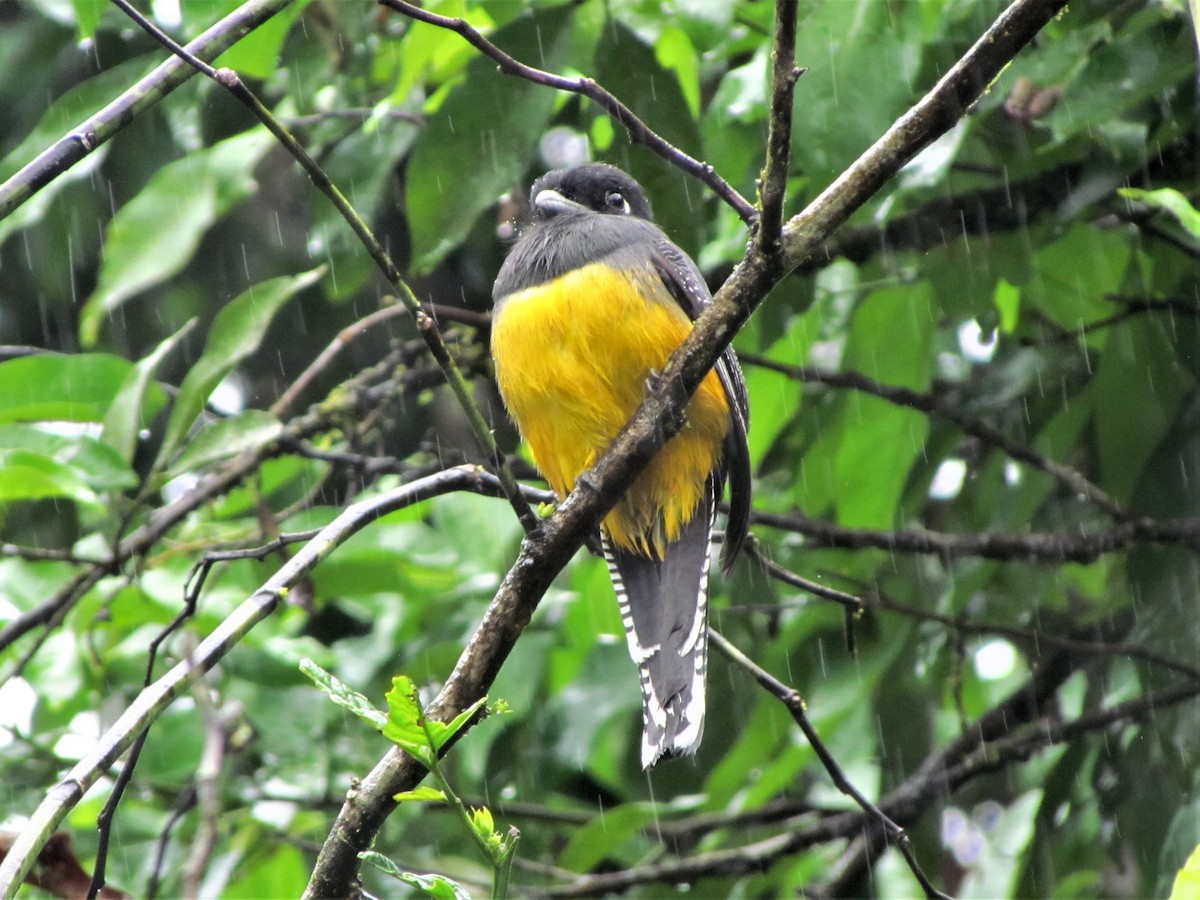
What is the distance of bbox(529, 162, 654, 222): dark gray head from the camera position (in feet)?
13.6

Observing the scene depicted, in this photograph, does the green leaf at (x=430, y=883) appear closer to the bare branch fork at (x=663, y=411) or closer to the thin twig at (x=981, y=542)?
the bare branch fork at (x=663, y=411)

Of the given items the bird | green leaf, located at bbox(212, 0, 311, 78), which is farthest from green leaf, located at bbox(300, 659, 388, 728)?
green leaf, located at bbox(212, 0, 311, 78)

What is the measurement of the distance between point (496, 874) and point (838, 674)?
2687 mm

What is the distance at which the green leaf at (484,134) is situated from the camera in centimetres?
339

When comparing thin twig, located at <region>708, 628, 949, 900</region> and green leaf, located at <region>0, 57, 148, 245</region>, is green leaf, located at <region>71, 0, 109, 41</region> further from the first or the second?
thin twig, located at <region>708, 628, 949, 900</region>

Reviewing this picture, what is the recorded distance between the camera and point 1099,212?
3785 millimetres

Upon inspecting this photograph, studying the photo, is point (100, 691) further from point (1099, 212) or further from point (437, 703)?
point (1099, 212)

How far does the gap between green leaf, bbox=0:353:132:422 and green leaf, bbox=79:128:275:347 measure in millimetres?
206

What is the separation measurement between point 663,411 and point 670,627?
1.12 metres

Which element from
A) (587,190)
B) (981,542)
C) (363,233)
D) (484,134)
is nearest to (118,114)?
(363,233)

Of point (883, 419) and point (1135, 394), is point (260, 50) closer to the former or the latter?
point (883, 419)

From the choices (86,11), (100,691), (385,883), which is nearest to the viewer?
(86,11)

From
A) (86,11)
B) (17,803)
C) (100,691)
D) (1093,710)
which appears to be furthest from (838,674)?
(86,11)

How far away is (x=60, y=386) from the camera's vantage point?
141 inches
